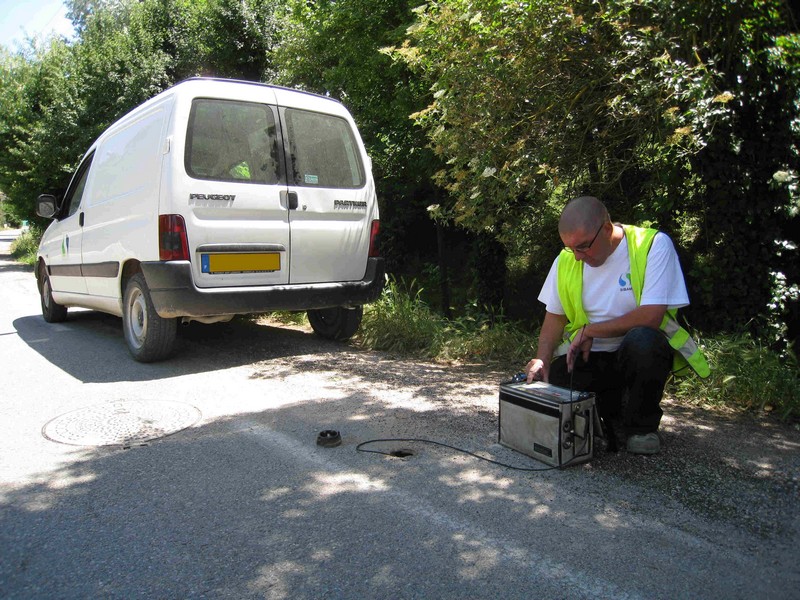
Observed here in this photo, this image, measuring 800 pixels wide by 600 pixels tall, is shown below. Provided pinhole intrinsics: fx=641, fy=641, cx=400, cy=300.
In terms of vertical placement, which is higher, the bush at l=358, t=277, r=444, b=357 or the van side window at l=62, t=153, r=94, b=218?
the van side window at l=62, t=153, r=94, b=218

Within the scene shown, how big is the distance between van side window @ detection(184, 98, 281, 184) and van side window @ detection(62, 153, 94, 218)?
8.65ft

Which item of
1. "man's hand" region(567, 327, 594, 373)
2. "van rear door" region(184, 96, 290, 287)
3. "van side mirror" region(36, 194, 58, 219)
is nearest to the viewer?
"man's hand" region(567, 327, 594, 373)

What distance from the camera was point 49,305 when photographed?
900cm

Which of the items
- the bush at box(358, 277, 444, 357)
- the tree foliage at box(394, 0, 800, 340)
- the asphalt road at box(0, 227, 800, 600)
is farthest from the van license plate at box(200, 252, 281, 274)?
the tree foliage at box(394, 0, 800, 340)

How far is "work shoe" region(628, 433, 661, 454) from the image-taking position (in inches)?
140

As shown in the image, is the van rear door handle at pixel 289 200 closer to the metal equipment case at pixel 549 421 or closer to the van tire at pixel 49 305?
the metal equipment case at pixel 549 421

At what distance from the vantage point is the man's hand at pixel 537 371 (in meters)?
3.64

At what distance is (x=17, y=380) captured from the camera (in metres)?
5.54

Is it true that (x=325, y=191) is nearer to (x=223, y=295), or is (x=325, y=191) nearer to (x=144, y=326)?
(x=223, y=295)

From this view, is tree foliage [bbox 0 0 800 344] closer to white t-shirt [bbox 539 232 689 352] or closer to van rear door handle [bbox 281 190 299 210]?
van rear door handle [bbox 281 190 299 210]

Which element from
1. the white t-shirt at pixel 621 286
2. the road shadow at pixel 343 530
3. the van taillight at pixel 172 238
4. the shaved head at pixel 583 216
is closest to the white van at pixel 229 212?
the van taillight at pixel 172 238

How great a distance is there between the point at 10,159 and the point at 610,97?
23.6 metres

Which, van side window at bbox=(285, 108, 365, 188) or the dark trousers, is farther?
van side window at bbox=(285, 108, 365, 188)

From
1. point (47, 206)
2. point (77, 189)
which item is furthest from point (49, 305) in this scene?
point (77, 189)
